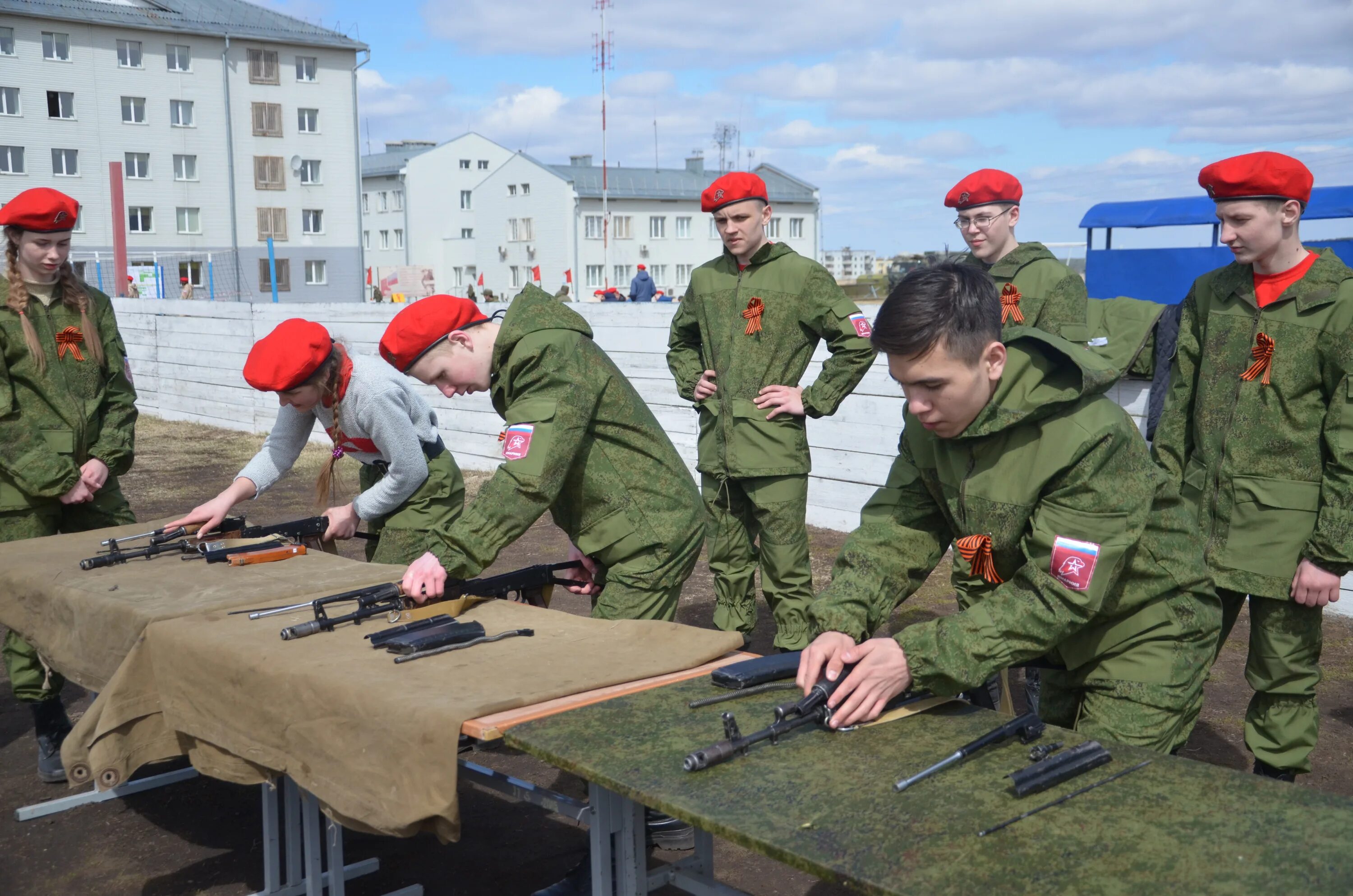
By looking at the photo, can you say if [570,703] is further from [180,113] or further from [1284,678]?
[180,113]

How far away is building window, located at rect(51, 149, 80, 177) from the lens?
3950 cm

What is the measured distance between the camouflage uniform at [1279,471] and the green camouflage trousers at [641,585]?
142cm

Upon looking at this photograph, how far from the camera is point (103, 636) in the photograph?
3.03 metres

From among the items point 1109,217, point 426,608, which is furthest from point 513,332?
point 1109,217

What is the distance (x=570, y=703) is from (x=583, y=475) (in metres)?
1.10

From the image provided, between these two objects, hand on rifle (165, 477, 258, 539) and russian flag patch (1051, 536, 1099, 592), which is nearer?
russian flag patch (1051, 536, 1099, 592)

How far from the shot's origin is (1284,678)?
3289mm

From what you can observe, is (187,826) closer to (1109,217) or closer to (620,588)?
(620,588)

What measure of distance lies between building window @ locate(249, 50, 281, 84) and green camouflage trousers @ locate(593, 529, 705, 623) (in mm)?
46016

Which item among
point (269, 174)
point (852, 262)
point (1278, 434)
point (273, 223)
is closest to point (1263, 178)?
point (1278, 434)

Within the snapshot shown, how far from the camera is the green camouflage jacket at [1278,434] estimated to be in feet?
10.3

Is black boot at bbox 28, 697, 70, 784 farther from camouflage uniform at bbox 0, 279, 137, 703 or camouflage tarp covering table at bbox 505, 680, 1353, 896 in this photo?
camouflage tarp covering table at bbox 505, 680, 1353, 896

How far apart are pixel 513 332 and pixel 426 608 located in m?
0.75

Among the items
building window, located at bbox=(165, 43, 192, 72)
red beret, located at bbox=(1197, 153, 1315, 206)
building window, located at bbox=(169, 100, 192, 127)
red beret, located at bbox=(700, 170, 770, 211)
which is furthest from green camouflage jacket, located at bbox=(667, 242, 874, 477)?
building window, located at bbox=(165, 43, 192, 72)
